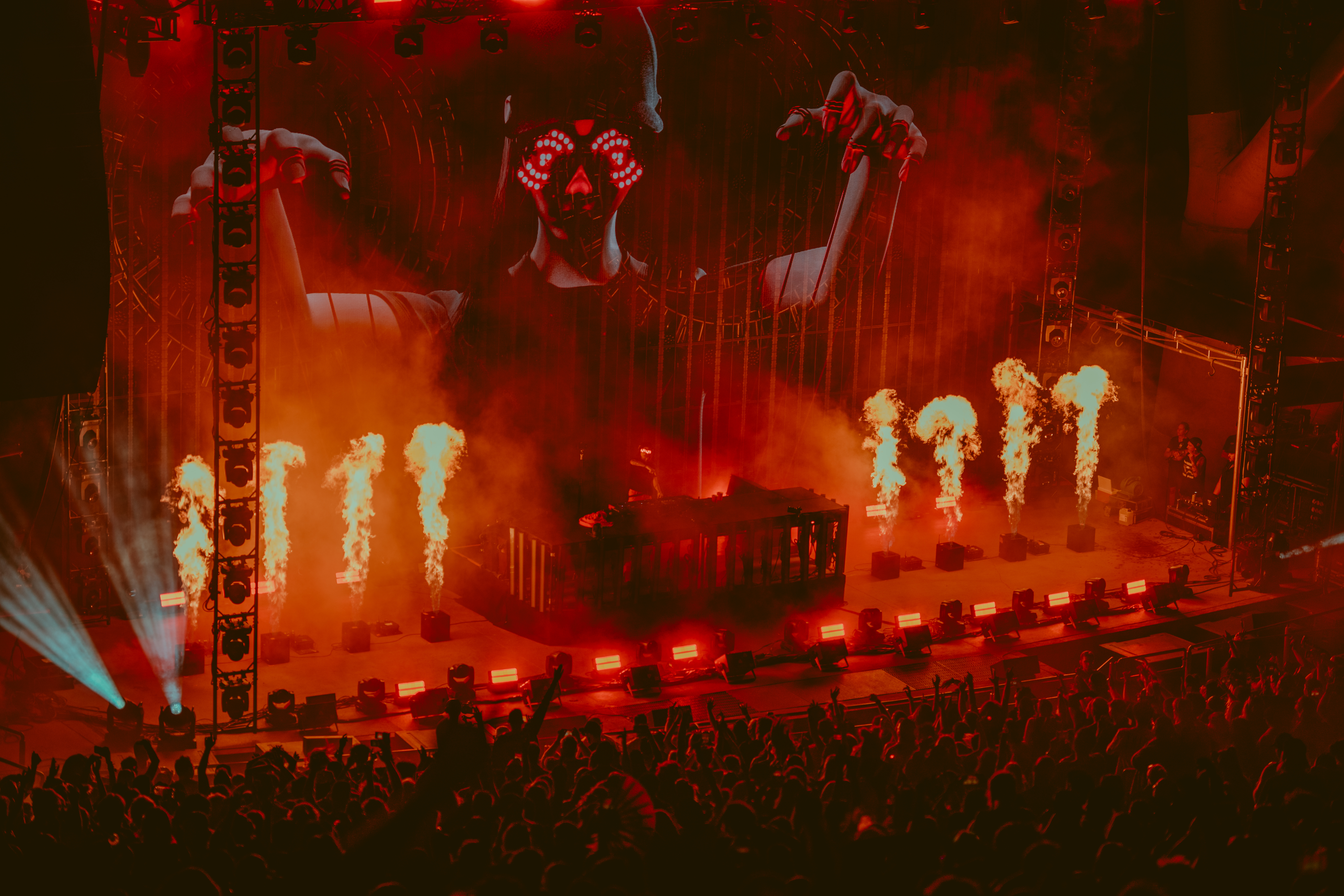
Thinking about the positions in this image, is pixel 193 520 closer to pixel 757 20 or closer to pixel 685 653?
pixel 685 653

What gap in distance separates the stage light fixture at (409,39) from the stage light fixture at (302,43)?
901 mm

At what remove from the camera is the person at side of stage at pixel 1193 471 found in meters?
20.8

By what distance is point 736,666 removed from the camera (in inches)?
591

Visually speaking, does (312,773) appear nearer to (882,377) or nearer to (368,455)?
(368,455)

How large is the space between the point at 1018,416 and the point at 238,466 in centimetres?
1357

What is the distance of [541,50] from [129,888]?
549 inches

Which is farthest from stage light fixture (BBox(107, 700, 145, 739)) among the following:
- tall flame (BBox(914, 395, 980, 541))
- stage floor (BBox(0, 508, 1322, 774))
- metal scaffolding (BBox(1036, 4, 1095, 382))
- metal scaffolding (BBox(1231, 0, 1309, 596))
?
metal scaffolding (BBox(1036, 4, 1095, 382))

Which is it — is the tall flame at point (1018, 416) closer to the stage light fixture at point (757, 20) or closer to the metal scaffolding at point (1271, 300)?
the metal scaffolding at point (1271, 300)

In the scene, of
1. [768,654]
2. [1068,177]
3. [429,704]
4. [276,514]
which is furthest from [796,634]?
[1068,177]

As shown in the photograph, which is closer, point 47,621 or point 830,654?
point 830,654

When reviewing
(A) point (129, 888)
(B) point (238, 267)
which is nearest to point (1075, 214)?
(B) point (238, 267)

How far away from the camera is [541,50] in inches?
702

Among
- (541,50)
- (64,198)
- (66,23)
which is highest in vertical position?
(541,50)

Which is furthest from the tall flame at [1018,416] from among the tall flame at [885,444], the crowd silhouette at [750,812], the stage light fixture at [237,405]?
the stage light fixture at [237,405]
